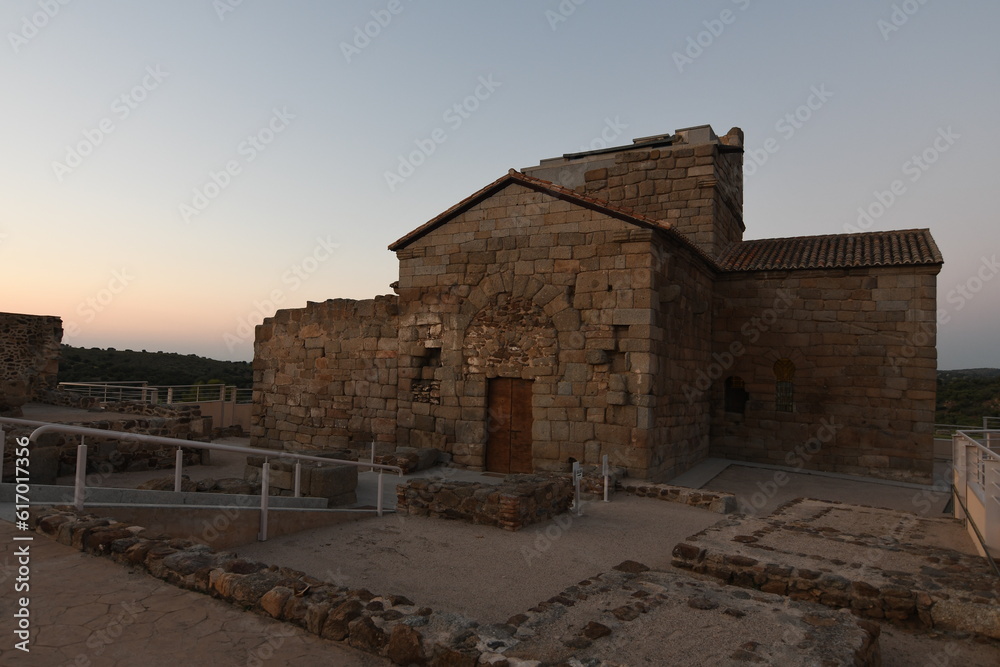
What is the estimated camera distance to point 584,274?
1167cm

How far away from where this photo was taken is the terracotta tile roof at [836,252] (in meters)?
13.9

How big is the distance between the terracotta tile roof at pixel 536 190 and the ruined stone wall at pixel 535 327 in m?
0.13

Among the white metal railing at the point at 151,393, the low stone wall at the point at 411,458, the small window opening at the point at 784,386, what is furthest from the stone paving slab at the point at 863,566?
the white metal railing at the point at 151,393

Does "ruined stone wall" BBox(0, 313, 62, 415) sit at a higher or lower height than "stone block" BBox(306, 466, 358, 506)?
higher

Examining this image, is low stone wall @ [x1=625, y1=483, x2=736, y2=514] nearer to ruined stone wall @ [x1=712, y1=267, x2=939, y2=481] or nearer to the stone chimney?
ruined stone wall @ [x1=712, y1=267, x2=939, y2=481]

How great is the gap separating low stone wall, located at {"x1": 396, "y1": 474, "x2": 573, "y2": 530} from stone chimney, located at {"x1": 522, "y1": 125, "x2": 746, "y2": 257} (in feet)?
32.5

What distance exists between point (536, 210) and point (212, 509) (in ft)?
27.5

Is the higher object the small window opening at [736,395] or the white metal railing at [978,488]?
the small window opening at [736,395]

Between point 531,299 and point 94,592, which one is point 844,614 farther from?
point 531,299

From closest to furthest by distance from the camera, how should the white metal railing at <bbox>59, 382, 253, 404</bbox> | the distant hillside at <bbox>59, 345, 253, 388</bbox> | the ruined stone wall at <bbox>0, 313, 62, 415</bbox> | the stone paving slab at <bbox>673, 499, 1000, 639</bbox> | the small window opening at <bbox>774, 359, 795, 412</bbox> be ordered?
the stone paving slab at <bbox>673, 499, 1000, 639</bbox>, the small window opening at <bbox>774, 359, 795, 412</bbox>, the white metal railing at <bbox>59, 382, 253, 404</bbox>, the ruined stone wall at <bbox>0, 313, 62, 415</bbox>, the distant hillside at <bbox>59, 345, 253, 388</bbox>

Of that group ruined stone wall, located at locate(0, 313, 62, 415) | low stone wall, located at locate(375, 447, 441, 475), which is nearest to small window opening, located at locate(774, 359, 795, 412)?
low stone wall, located at locate(375, 447, 441, 475)

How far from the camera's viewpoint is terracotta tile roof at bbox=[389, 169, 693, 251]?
36.7 feet

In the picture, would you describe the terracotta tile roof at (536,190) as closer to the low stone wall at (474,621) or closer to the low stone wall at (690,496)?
the low stone wall at (690,496)

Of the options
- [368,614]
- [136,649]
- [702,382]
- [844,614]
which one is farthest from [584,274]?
[136,649]
